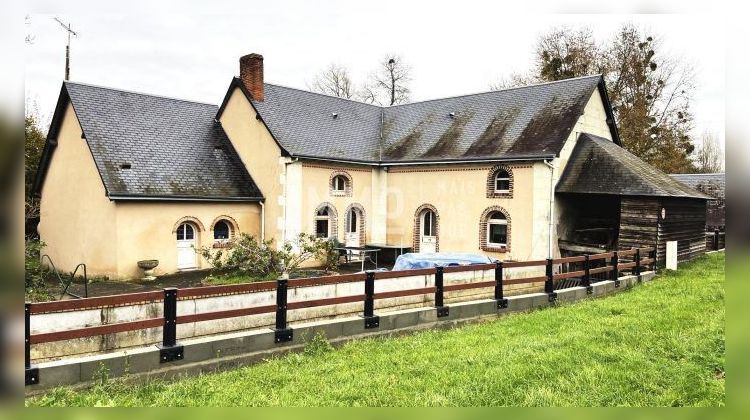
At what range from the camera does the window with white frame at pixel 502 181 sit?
59.4ft

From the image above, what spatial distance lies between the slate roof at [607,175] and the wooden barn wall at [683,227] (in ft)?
1.75

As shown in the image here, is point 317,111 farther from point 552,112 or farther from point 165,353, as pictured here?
point 165,353

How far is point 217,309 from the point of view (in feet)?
26.9

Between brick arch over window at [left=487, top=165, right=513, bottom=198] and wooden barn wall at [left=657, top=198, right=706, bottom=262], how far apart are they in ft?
15.0

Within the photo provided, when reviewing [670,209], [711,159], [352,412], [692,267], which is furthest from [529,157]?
[711,159]

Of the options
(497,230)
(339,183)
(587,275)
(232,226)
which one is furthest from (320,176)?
(587,275)

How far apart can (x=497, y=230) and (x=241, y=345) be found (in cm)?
1274

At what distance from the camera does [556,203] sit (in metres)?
17.5

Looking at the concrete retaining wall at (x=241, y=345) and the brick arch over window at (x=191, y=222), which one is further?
the brick arch over window at (x=191, y=222)

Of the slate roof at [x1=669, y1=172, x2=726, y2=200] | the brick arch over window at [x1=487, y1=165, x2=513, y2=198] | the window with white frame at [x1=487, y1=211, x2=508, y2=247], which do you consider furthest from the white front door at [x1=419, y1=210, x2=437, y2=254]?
the slate roof at [x1=669, y1=172, x2=726, y2=200]

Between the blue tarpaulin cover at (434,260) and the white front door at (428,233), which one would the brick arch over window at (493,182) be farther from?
the blue tarpaulin cover at (434,260)

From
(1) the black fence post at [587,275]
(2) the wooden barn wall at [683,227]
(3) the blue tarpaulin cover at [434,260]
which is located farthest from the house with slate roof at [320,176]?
(1) the black fence post at [587,275]

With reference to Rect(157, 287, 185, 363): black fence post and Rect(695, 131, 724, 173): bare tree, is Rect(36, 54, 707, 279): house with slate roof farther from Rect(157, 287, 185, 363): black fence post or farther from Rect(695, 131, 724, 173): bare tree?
Rect(695, 131, 724, 173): bare tree

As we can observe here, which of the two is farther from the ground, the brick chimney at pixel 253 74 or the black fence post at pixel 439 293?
the brick chimney at pixel 253 74
